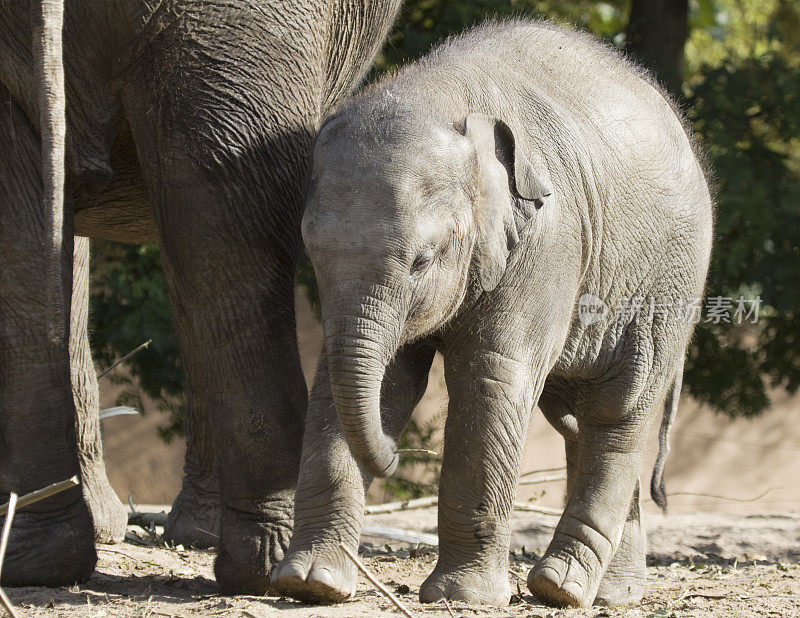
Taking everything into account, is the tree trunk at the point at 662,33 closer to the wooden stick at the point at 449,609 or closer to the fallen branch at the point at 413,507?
the fallen branch at the point at 413,507

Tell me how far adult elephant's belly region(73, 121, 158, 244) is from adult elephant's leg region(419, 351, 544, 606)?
114cm

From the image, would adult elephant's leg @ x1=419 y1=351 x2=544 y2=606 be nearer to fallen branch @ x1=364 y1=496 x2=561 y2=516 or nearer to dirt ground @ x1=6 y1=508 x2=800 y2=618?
dirt ground @ x1=6 y1=508 x2=800 y2=618

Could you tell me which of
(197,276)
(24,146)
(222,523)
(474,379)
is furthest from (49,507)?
(474,379)

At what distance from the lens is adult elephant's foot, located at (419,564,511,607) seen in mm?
3387

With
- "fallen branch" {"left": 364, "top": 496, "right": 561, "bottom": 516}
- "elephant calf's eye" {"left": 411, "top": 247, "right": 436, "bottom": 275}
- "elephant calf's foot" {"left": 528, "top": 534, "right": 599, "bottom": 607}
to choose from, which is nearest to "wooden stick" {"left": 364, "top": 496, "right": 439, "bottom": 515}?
"fallen branch" {"left": 364, "top": 496, "right": 561, "bottom": 516}

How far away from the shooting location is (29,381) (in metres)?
3.50

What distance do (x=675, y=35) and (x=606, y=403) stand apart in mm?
3775

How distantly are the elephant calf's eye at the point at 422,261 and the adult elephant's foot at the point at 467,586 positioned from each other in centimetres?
82

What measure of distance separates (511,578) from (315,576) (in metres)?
1.38

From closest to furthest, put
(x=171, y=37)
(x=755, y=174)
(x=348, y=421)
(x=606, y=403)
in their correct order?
(x=348, y=421)
(x=171, y=37)
(x=606, y=403)
(x=755, y=174)

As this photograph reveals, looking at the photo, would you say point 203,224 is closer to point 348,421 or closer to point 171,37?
point 171,37

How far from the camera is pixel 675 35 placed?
7.26m

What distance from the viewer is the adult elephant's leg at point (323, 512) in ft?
10.8

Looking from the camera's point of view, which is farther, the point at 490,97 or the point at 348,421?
the point at 490,97
